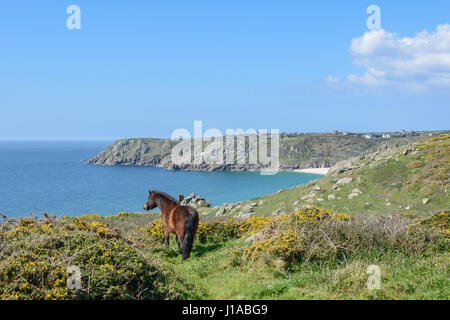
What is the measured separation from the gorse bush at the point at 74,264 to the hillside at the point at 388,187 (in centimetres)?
2152

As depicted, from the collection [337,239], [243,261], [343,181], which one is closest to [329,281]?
[337,239]

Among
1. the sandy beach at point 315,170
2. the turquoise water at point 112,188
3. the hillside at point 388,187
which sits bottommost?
the turquoise water at point 112,188

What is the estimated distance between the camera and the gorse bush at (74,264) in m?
6.58

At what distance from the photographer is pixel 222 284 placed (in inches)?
359

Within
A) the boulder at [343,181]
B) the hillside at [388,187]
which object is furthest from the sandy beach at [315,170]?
the boulder at [343,181]

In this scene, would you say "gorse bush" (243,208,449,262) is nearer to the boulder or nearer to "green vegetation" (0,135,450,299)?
"green vegetation" (0,135,450,299)

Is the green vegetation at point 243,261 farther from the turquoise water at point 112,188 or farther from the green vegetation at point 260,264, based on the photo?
the turquoise water at point 112,188

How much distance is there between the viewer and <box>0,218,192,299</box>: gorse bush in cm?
658

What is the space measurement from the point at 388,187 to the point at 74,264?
32.3 metres

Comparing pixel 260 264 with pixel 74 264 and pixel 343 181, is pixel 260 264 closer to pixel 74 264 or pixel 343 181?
pixel 74 264
